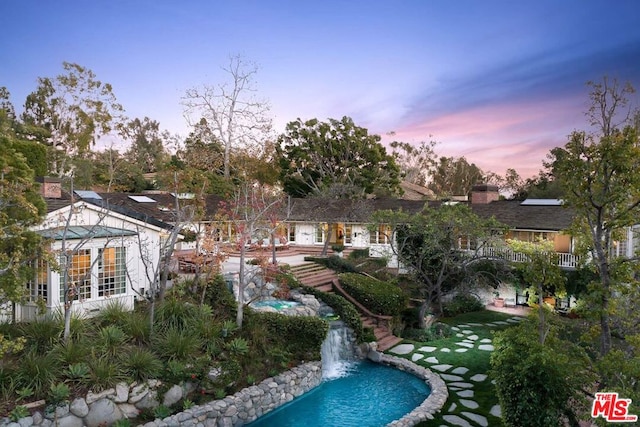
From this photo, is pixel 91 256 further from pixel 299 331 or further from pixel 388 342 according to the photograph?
pixel 388 342

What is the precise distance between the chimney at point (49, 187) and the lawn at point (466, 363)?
46.0 feet

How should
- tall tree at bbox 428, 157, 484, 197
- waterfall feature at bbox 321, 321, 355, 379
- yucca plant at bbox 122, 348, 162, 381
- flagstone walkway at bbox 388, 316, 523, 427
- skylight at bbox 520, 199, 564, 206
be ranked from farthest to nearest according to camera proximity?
tall tree at bbox 428, 157, 484, 197
skylight at bbox 520, 199, 564, 206
waterfall feature at bbox 321, 321, 355, 379
flagstone walkway at bbox 388, 316, 523, 427
yucca plant at bbox 122, 348, 162, 381

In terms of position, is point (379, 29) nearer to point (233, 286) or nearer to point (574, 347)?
point (233, 286)

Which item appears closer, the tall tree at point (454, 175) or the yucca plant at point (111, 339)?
the yucca plant at point (111, 339)

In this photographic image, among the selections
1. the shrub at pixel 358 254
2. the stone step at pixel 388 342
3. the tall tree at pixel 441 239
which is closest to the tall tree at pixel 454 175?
the shrub at pixel 358 254

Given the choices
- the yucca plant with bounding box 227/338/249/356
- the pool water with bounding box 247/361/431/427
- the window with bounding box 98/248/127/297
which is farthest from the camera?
the window with bounding box 98/248/127/297

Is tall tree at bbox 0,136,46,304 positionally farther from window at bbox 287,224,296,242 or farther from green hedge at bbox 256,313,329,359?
window at bbox 287,224,296,242

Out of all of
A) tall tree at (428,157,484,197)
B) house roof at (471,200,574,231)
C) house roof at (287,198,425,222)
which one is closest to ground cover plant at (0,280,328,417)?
house roof at (471,200,574,231)

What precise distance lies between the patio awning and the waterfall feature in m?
7.71

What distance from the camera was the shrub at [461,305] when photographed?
20.9 metres

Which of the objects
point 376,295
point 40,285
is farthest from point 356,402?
point 40,285

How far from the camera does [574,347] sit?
8461 millimetres

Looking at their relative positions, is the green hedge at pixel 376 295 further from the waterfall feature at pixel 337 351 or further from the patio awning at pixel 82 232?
the patio awning at pixel 82 232

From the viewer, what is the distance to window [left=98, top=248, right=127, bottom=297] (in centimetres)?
1379
